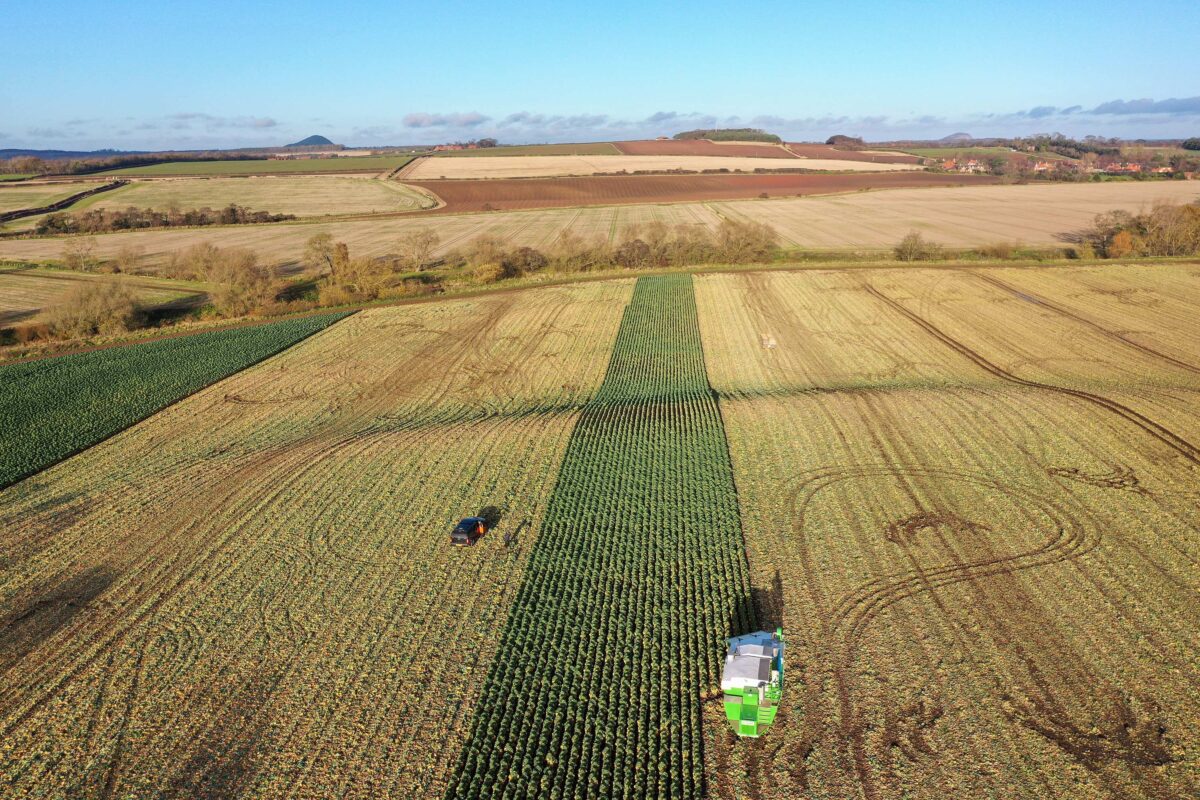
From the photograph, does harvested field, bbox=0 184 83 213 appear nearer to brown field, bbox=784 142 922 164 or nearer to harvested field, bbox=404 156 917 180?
harvested field, bbox=404 156 917 180

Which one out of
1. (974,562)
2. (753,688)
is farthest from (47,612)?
(974,562)

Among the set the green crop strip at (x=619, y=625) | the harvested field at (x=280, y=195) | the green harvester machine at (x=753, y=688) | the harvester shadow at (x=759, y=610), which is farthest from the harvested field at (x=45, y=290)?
the green harvester machine at (x=753, y=688)

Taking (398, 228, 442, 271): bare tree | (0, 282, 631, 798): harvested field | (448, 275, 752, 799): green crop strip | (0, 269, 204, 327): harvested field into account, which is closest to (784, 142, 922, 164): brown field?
(398, 228, 442, 271): bare tree

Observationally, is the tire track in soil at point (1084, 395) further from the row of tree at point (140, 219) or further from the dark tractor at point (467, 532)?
the row of tree at point (140, 219)

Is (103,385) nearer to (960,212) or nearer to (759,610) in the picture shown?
(759,610)

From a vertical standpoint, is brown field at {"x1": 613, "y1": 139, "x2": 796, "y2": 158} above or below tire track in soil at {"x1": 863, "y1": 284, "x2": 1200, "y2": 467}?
above

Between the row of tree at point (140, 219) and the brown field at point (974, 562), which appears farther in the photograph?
the row of tree at point (140, 219)
